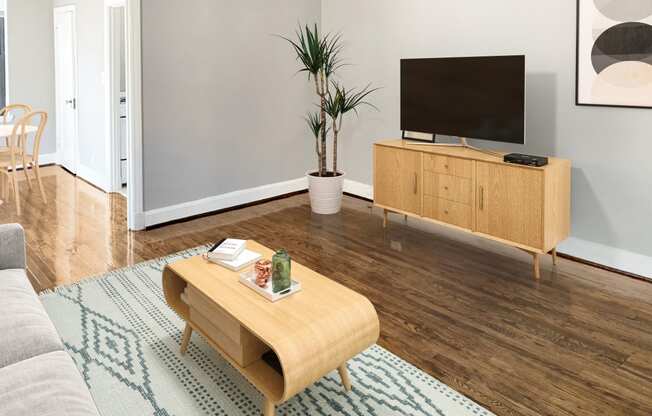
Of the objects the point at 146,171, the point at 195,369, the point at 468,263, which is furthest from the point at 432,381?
the point at 146,171

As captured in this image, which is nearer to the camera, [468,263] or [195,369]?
[195,369]

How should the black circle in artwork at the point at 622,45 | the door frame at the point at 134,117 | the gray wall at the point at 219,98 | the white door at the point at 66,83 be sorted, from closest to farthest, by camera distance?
the black circle in artwork at the point at 622,45 → the door frame at the point at 134,117 → the gray wall at the point at 219,98 → the white door at the point at 66,83

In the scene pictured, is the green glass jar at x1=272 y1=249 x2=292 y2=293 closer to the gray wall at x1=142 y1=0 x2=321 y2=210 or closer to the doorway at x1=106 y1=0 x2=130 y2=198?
the gray wall at x1=142 y1=0 x2=321 y2=210

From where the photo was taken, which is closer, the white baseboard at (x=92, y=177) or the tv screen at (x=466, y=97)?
the tv screen at (x=466, y=97)

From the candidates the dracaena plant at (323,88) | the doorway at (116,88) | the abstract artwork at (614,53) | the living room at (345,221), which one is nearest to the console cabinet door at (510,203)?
the living room at (345,221)

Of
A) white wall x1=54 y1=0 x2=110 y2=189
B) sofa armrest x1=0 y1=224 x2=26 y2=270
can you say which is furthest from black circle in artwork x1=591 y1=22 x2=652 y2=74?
white wall x1=54 y1=0 x2=110 y2=189

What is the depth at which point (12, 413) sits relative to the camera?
135 cm

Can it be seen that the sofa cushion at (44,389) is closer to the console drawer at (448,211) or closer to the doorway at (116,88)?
the console drawer at (448,211)

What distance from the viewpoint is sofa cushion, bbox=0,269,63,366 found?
1696 mm

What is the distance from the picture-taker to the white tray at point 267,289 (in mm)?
2041

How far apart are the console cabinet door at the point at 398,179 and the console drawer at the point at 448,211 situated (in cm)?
10

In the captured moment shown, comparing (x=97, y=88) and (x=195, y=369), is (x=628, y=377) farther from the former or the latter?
(x=97, y=88)

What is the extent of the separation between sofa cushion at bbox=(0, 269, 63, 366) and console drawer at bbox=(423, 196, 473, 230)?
2.74 metres

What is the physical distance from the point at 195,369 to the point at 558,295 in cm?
215
